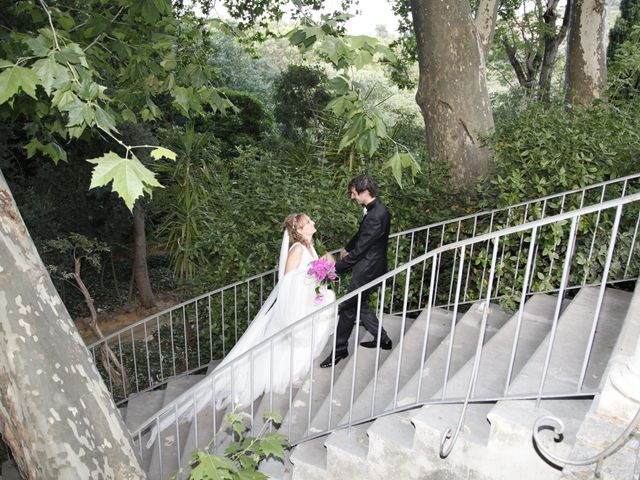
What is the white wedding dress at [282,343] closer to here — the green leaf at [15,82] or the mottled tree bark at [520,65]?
the green leaf at [15,82]

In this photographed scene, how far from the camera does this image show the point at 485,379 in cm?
332

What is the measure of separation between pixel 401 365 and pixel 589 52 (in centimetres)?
725

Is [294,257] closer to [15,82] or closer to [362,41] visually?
[362,41]

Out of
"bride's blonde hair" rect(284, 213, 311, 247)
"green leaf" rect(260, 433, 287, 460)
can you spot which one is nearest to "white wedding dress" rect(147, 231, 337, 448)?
"bride's blonde hair" rect(284, 213, 311, 247)

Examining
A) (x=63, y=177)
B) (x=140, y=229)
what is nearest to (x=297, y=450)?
(x=140, y=229)

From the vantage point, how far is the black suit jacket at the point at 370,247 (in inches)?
170

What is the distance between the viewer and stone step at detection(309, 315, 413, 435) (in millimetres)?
3850

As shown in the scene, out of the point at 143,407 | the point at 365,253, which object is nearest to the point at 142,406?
the point at 143,407

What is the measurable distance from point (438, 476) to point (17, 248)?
248 cm

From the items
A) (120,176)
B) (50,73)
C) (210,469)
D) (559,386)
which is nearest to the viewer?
(120,176)

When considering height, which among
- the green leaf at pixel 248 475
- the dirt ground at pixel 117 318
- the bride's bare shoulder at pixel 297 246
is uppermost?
the bride's bare shoulder at pixel 297 246

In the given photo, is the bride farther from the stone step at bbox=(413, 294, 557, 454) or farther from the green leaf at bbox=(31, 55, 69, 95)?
the green leaf at bbox=(31, 55, 69, 95)

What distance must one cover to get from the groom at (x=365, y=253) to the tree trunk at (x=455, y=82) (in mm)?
2214

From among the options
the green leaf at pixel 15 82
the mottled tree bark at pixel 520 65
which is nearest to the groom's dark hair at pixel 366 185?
the green leaf at pixel 15 82
